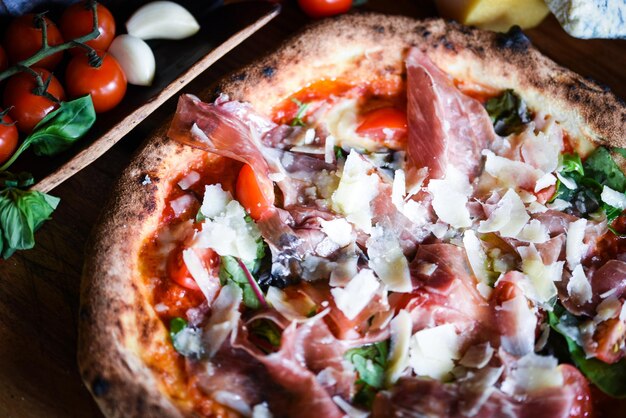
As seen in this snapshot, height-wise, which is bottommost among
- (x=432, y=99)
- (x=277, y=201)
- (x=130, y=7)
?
(x=277, y=201)

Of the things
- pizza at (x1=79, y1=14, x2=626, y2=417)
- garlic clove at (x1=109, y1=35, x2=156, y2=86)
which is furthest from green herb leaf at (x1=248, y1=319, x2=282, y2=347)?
garlic clove at (x1=109, y1=35, x2=156, y2=86)

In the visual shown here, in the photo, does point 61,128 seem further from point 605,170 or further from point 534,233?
point 605,170

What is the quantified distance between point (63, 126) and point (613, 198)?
2.55 m

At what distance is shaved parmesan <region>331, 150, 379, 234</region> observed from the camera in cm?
314

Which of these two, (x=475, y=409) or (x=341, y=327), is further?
(x=341, y=327)

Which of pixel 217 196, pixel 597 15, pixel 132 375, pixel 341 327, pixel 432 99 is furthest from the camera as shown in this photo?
pixel 597 15

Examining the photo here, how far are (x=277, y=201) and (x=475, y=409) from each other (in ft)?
4.10

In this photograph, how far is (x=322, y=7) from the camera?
3967mm

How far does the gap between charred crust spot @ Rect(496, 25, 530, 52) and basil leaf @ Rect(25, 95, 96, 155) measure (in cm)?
203

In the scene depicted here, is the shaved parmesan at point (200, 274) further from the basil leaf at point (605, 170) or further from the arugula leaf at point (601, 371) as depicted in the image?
the basil leaf at point (605, 170)

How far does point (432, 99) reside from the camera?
337cm

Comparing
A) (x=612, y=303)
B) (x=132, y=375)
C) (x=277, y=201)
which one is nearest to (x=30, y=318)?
(x=132, y=375)

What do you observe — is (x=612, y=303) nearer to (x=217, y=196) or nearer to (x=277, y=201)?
(x=277, y=201)

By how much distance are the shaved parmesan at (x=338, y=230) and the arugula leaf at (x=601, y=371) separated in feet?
3.28
